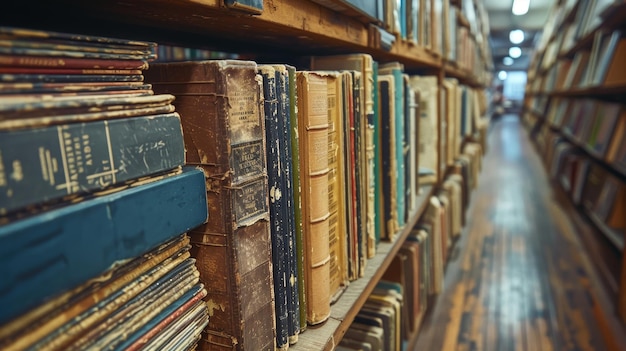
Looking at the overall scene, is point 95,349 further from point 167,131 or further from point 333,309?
point 333,309

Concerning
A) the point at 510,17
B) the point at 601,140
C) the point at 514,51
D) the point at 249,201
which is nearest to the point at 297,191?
the point at 249,201

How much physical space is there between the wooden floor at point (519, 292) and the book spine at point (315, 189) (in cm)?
136

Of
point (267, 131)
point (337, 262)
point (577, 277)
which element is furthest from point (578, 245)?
point (267, 131)

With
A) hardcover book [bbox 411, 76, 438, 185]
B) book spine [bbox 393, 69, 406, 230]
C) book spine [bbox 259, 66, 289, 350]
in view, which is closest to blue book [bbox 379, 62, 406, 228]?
book spine [bbox 393, 69, 406, 230]

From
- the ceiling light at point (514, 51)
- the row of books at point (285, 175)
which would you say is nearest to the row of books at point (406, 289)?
the row of books at point (285, 175)

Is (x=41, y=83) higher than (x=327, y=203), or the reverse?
(x=41, y=83)

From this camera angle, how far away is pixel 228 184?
54 cm

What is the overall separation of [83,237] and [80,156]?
67 mm

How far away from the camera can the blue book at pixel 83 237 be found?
1.04ft

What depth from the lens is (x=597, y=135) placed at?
2975mm

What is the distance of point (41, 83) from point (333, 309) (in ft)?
2.02

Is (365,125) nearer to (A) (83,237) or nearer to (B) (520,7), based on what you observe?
(A) (83,237)

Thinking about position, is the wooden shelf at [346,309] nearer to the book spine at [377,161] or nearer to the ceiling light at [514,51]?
the book spine at [377,161]

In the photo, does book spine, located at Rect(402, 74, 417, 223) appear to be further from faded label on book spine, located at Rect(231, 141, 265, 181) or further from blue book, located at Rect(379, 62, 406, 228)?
faded label on book spine, located at Rect(231, 141, 265, 181)
